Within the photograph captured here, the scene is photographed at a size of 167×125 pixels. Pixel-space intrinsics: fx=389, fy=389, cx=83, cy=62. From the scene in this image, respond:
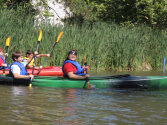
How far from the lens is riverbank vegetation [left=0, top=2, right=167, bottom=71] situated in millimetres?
12766

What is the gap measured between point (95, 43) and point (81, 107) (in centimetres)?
777

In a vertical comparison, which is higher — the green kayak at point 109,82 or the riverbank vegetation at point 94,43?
the riverbank vegetation at point 94,43

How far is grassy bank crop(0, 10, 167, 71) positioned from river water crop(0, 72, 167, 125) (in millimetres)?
4244

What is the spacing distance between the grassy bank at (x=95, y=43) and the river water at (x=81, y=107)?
4244 millimetres

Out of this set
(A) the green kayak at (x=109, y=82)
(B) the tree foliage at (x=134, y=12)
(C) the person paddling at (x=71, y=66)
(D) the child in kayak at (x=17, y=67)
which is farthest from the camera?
(B) the tree foliage at (x=134, y=12)

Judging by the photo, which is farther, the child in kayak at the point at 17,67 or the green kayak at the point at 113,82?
the child in kayak at the point at 17,67

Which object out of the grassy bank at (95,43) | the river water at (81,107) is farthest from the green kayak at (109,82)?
the grassy bank at (95,43)

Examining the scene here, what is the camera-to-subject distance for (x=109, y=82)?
8945 millimetres

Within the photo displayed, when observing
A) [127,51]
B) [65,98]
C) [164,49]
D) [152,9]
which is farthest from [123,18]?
[65,98]

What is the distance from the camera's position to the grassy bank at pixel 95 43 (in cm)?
1275

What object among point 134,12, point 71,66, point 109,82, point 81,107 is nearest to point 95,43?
point 71,66

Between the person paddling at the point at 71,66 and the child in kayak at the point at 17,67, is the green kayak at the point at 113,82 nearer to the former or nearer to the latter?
the person paddling at the point at 71,66

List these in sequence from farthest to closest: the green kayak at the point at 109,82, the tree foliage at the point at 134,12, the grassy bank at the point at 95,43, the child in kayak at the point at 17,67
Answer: the tree foliage at the point at 134,12 → the grassy bank at the point at 95,43 → the child in kayak at the point at 17,67 → the green kayak at the point at 109,82

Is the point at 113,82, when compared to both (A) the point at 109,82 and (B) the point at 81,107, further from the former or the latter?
(B) the point at 81,107
